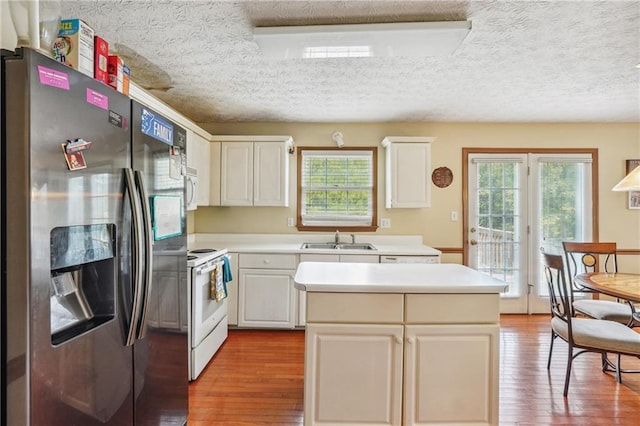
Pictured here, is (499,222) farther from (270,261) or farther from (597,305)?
(270,261)

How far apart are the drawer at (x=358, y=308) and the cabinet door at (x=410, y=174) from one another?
2.19 meters

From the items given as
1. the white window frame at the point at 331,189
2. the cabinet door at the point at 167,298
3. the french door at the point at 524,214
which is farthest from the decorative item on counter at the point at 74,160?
the french door at the point at 524,214

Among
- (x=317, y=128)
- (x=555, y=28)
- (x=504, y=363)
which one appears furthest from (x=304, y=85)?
(x=504, y=363)

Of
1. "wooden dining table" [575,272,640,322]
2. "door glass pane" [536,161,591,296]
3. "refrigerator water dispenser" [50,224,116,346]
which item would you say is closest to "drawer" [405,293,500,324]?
"wooden dining table" [575,272,640,322]

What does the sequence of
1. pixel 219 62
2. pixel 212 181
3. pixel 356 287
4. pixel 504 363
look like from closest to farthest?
pixel 356 287 < pixel 219 62 < pixel 504 363 < pixel 212 181

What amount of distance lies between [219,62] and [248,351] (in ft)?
7.93

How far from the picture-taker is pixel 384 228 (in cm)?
400

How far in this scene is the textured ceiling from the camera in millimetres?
1758

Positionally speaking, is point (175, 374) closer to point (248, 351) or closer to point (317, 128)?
point (248, 351)

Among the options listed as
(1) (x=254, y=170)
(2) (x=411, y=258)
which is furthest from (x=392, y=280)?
(1) (x=254, y=170)

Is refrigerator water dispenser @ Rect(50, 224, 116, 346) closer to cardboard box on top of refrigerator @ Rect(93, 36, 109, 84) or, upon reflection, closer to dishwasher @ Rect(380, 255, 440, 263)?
cardboard box on top of refrigerator @ Rect(93, 36, 109, 84)

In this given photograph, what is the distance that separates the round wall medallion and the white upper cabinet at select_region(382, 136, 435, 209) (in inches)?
14.9

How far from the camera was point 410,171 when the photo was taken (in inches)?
145

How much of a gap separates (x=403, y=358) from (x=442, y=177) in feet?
9.34
